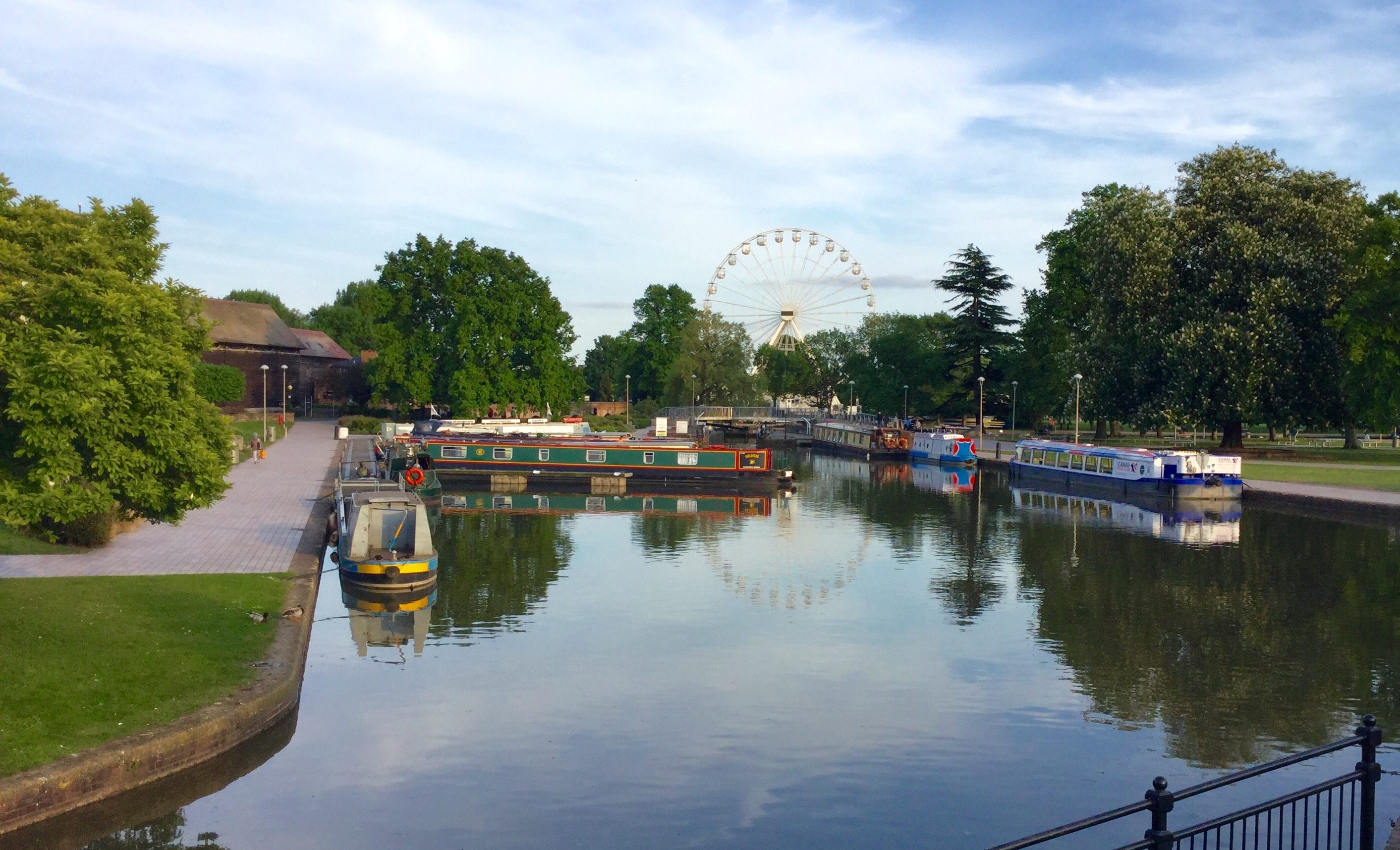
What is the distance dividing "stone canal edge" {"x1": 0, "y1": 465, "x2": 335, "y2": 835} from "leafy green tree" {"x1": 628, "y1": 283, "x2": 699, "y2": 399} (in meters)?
111

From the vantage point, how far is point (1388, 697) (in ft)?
57.3

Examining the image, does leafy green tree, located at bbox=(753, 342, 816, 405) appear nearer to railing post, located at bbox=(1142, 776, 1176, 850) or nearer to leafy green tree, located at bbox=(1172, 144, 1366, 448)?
leafy green tree, located at bbox=(1172, 144, 1366, 448)

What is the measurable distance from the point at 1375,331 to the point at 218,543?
49.9 meters

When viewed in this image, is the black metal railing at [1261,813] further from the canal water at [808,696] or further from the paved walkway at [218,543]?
the paved walkway at [218,543]

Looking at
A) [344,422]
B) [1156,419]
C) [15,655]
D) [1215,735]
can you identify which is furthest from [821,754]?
[344,422]

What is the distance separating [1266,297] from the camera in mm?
56344

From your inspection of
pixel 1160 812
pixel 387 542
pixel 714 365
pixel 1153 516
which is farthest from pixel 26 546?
pixel 714 365

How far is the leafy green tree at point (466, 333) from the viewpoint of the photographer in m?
79.3

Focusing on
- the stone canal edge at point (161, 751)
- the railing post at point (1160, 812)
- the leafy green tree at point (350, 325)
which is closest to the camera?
the railing post at point (1160, 812)

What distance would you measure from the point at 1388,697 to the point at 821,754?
30.5 feet

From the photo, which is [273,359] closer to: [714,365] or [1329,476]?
[714,365]

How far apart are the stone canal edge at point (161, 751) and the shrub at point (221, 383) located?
61485 mm

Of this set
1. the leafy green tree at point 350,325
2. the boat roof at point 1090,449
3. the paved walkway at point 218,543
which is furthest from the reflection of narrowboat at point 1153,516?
the leafy green tree at point 350,325

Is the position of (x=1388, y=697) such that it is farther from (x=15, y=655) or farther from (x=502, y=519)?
(x=502, y=519)
